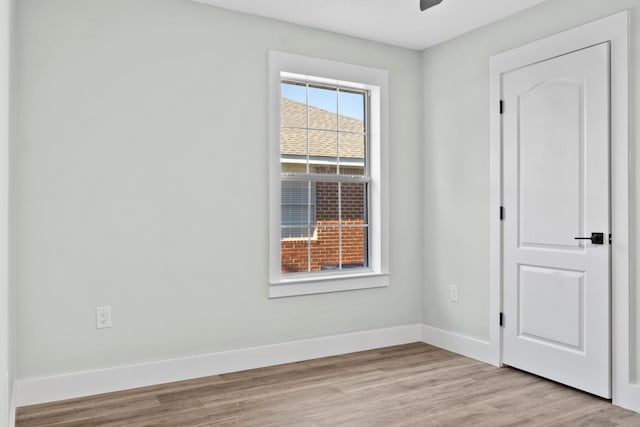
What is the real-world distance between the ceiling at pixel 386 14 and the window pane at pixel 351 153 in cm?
84

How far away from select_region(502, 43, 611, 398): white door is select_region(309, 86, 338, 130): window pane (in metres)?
1.36

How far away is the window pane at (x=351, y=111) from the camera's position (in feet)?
13.8

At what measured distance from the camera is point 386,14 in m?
3.61

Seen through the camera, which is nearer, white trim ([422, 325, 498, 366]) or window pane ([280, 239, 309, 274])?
white trim ([422, 325, 498, 366])

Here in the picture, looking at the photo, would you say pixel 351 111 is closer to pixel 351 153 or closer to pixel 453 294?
pixel 351 153

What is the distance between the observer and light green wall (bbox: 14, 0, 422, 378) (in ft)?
9.59

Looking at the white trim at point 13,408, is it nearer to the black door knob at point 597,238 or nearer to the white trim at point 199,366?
the white trim at point 199,366

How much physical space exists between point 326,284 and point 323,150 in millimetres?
1113

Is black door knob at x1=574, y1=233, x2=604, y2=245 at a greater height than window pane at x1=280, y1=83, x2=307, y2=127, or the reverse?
window pane at x1=280, y1=83, x2=307, y2=127

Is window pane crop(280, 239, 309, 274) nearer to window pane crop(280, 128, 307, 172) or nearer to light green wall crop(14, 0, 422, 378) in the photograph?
light green wall crop(14, 0, 422, 378)

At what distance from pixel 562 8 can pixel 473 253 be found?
186cm

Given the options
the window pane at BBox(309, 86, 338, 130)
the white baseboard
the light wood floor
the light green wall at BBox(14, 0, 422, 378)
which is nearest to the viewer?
the light wood floor

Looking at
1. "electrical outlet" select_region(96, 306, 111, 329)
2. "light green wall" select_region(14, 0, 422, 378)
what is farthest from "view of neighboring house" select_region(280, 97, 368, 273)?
"electrical outlet" select_region(96, 306, 111, 329)

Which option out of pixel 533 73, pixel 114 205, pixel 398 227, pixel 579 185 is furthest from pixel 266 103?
pixel 579 185
